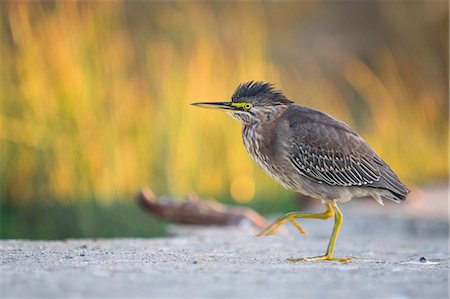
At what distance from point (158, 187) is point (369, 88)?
6.01m

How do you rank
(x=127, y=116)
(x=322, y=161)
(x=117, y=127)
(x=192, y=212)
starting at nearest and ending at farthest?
(x=322, y=161), (x=192, y=212), (x=117, y=127), (x=127, y=116)

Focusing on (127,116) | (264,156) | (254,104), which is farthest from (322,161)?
(127,116)

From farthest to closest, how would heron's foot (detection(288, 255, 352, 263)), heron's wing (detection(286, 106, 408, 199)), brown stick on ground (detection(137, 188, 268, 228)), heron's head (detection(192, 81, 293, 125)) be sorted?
brown stick on ground (detection(137, 188, 268, 228)), heron's head (detection(192, 81, 293, 125)), heron's wing (detection(286, 106, 408, 199)), heron's foot (detection(288, 255, 352, 263))

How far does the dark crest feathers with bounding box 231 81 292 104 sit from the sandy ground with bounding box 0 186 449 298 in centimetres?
111

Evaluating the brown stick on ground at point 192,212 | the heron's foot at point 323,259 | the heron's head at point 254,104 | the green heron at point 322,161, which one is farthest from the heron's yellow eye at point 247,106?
the brown stick on ground at point 192,212

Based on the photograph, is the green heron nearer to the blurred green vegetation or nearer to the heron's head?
the heron's head

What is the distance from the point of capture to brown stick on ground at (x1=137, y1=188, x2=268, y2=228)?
8.46 metres

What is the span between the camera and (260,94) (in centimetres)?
678

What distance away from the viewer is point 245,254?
589 centimetres

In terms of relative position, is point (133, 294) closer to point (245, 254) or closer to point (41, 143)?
point (245, 254)

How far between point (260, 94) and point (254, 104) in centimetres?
9

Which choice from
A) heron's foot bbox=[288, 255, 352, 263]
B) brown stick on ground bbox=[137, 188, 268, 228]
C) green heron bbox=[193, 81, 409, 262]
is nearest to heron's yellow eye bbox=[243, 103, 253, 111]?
green heron bbox=[193, 81, 409, 262]

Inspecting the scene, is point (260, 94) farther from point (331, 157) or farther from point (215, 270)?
point (215, 270)

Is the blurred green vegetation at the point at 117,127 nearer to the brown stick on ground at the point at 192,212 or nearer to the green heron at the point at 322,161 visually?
the brown stick on ground at the point at 192,212
